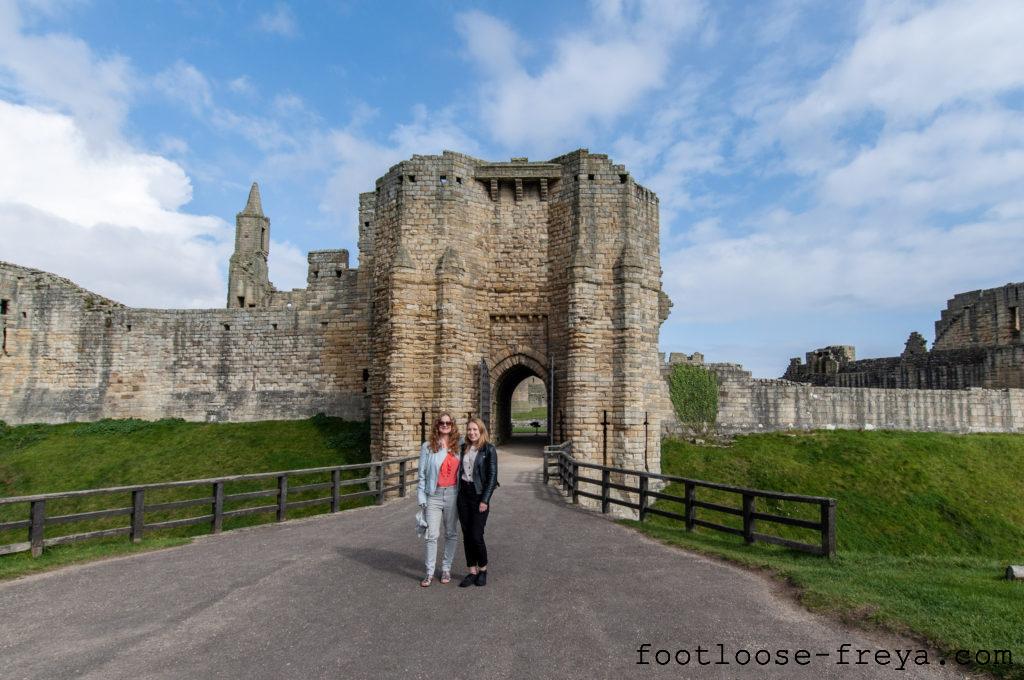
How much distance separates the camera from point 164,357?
24594mm

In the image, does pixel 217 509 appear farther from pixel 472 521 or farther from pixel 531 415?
pixel 531 415

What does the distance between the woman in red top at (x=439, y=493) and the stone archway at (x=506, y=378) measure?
1215 cm

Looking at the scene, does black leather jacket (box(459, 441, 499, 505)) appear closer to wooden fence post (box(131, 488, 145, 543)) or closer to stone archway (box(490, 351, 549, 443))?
wooden fence post (box(131, 488, 145, 543))

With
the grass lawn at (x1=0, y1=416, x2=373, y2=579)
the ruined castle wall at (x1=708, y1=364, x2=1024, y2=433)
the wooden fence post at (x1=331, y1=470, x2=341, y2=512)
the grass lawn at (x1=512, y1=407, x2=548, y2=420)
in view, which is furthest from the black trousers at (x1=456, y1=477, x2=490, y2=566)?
the grass lawn at (x1=512, y1=407, x2=548, y2=420)

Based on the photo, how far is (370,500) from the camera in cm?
1736

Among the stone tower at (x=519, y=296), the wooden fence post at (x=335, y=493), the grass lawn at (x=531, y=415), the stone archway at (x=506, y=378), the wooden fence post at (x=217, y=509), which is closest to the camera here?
the wooden fence post at (x=217, y=509)

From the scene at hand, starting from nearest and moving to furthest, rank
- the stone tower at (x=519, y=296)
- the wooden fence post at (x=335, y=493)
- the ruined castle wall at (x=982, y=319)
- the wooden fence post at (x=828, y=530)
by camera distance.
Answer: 1. the wooden fence post at (x=828, y=530)
2. the wooden fence post at (x=335, y=493)
3. the stone tower at (x=519, y=296)
4. the ruined castle wall at (x=982, y=319)

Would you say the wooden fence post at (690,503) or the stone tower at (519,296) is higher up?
the stone tower at (519,296)

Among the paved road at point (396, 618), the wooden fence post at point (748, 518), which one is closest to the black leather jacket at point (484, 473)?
the paved road at point (396, 618)

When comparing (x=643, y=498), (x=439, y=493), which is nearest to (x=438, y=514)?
(x=439, y=493)

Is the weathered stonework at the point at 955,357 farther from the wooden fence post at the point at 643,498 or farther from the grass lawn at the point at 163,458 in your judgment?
the grass lawn at the point at 163,458

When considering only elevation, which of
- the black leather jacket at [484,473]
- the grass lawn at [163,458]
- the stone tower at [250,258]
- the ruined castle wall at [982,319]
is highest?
the stone tower at [250,258]

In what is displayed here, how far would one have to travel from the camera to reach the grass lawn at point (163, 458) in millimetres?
17812

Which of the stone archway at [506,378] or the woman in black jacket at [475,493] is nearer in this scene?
the woman in black jacket at [475,493]
